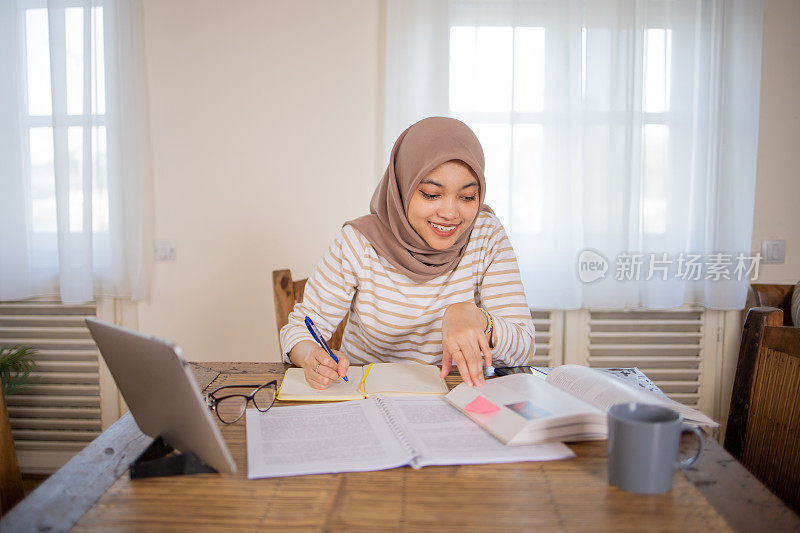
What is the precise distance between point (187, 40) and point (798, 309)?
2.42 meters

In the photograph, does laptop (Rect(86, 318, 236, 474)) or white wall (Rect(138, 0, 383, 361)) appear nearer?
laptop (Rect(86, 318, 236, 474))

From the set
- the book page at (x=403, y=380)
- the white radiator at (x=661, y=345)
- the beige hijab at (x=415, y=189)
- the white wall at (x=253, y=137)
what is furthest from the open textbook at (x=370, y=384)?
the white radiator at (x=661, y=345)

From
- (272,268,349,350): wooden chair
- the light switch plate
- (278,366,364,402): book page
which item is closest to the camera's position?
(278,366,364,402): book page

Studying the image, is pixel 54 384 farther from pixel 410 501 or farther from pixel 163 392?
pixel 410 501

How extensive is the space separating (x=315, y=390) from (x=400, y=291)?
1.55 ft

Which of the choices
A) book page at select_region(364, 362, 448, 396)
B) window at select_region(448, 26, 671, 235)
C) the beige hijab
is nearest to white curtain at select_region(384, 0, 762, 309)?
window at select_region(448, 26, 671, 235)

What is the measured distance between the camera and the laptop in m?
0.67

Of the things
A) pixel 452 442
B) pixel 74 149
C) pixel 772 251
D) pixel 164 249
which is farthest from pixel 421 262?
pixel 772 251

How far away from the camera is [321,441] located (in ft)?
2.80

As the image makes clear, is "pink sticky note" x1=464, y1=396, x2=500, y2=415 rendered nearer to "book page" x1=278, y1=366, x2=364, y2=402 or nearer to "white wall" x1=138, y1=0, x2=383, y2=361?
"book page" x1=278, y1=366, x2=364, y2=402

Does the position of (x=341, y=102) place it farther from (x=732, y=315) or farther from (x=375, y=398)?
(x=732, y=315)

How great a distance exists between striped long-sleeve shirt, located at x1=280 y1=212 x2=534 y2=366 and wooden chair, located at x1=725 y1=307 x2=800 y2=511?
0.51 meters

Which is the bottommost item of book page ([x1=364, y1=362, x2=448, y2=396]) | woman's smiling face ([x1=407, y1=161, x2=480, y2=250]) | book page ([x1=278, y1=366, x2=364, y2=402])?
book page ([x1=278, y1=366, x2=364, y2=402])

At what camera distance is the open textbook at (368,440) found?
0.78 metres
